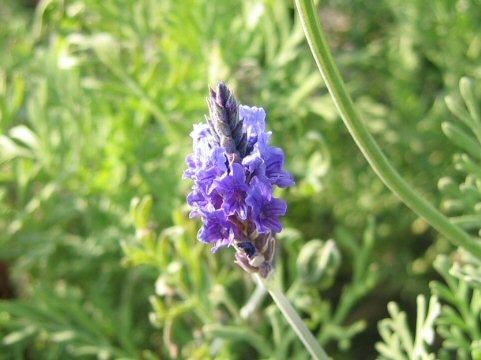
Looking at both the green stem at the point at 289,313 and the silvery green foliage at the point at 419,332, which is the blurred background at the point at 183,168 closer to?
the silvery green foliage at the point at 419,332

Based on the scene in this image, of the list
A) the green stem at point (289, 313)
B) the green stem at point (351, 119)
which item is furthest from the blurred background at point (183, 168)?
the green stem at point (351, 119)

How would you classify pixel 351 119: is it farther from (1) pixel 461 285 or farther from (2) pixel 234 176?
(1) pixel 461 285

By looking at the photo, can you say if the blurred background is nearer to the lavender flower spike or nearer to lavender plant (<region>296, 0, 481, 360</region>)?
lavender plant (<region>296, 0, 481, 360</region>)

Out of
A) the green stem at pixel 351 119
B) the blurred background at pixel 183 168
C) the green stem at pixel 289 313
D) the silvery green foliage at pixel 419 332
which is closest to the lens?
the green stem at pixel 351 119

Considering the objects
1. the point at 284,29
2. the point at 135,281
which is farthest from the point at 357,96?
the point at 135,281

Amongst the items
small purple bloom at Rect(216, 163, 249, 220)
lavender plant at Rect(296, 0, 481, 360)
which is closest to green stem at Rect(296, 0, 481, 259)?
lavender plant at Rect(296, 0, 481, 360)

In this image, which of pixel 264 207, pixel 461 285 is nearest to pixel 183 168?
pixel 461 285
